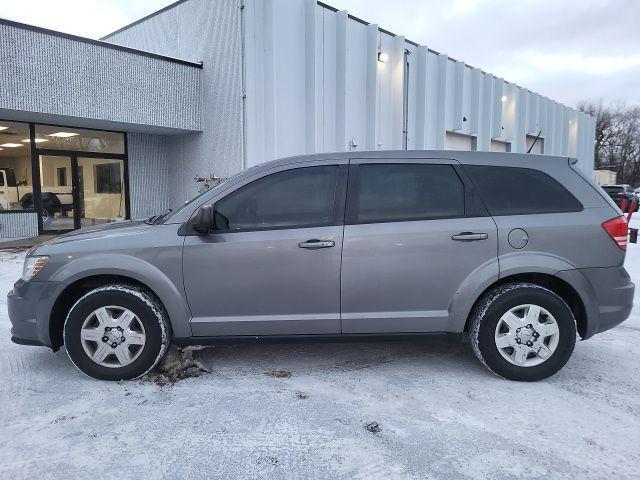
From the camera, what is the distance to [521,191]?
147 inches

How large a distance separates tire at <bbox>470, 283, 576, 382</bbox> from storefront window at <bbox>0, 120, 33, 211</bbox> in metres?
12.9

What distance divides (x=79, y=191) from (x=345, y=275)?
1261cm

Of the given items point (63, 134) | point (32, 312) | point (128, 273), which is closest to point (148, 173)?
point (63, 134)

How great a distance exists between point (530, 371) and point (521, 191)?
1.39 metres

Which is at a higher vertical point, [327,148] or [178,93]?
[178,93]

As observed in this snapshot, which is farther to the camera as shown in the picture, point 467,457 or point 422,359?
point 422,359

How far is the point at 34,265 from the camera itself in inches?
145

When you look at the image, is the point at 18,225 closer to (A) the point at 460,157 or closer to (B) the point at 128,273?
(B) the point at 128,273

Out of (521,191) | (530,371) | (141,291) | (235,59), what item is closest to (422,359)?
(530,371)

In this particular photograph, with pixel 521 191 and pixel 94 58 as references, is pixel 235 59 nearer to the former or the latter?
pixel 94 58

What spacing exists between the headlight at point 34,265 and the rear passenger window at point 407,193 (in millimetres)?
2431

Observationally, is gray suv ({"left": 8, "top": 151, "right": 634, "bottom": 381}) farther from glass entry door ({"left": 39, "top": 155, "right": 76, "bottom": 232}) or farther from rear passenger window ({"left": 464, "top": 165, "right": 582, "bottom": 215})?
glass entry door ({"left": 39, "top": 155, "right": 76, "bottom": 232})

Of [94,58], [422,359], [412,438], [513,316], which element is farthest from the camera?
[94,58]

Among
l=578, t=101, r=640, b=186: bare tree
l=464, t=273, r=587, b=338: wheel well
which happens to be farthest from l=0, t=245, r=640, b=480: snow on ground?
l=578, t=101, r=640, b=186: bare tree
